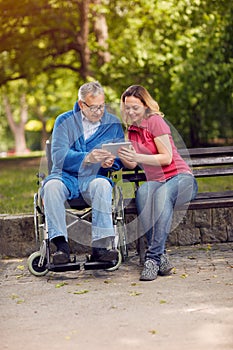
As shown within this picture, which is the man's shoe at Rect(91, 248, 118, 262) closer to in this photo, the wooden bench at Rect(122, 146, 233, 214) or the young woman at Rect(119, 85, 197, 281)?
the young woman at Rect(119, 85, 197, 281)

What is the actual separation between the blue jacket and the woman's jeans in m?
0.40

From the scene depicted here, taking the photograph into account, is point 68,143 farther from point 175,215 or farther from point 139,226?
point 175,215

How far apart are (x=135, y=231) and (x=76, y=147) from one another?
1254mm

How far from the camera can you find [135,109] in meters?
6.69

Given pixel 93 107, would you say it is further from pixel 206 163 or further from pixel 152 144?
pixel 206 163

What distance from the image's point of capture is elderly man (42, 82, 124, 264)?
637cm

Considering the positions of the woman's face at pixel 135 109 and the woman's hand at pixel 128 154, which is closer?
the woman's hand at pixel 128 154

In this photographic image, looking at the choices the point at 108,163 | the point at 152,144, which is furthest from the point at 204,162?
the point at 108,163

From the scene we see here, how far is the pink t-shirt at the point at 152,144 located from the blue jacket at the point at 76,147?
0.63 ft

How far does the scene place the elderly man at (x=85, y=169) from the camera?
20.9 feet

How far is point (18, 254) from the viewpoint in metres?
7.51

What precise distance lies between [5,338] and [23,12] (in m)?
16.0

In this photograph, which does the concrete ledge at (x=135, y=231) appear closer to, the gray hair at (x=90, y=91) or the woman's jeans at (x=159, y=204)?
the woman's jeans at (x=159, y=204)

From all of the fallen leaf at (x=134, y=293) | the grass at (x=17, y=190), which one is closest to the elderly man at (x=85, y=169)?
the fallen leaf at (x=134, y=293)
